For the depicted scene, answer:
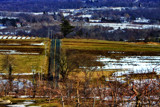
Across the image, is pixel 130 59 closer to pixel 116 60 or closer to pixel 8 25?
pixel 116 60

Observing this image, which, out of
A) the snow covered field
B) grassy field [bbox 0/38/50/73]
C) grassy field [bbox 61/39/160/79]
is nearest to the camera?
grassy field [bbox 0/38/50/73]

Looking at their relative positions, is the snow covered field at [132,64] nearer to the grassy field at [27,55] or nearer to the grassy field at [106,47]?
the grassy field at [106,47]

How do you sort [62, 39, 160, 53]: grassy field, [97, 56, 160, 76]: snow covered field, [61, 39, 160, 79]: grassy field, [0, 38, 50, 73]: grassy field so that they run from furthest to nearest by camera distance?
[62, 39, 160, 53]: grassy field < [61, 39, 160, 79]: grassy field < [97, 56, 160, 76]: snow covered field < [0, 38, 50, 73]: grassy field

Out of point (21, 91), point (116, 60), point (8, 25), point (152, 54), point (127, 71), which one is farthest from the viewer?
point (8, 25)

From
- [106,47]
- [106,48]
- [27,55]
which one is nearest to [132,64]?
[106,48]

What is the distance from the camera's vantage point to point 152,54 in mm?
60719

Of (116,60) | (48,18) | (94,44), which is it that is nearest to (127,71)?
(116,60)

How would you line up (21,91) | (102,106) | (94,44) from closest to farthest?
(102,106) < (21,91) < (94,44)

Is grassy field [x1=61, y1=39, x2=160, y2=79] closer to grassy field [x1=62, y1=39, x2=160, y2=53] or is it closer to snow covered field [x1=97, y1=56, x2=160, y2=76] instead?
grassy field [x1=62, y1=39, x2=160, y2=53]

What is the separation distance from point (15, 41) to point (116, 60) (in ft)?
82.2

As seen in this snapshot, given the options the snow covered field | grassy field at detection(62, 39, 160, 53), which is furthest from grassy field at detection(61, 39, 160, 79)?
the snow covered field

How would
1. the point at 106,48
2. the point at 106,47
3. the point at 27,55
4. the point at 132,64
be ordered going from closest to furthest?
the point at 132,64 → the point at 27,55 → the point at 106,48 → the point at 106,47

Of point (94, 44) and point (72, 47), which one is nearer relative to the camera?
point (72, 47)

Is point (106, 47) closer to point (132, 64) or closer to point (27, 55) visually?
point (132, 64)
